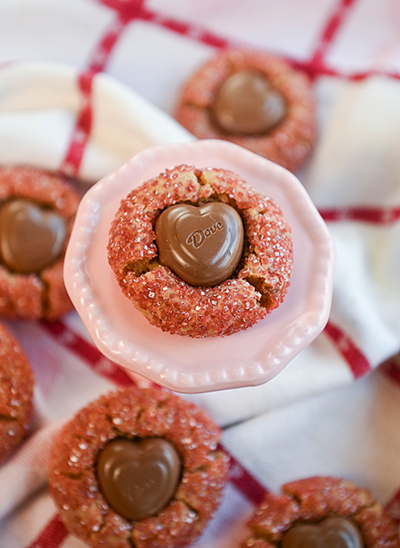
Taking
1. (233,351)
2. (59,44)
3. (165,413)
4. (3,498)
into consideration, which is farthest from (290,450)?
(59,44)

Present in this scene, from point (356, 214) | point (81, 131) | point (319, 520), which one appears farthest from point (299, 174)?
point (319, 520)

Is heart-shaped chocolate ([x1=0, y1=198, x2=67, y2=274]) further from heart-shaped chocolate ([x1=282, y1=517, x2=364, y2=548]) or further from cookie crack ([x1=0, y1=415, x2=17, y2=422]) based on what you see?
heart-shaped chocolate ([x1=282, y1=517, x2=364, y2=548])

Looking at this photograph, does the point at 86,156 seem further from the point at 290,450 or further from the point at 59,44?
the point at 290,450

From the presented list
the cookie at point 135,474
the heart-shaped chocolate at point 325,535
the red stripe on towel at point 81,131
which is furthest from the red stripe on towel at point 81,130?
the heart-shaped chocolate at point 325,535

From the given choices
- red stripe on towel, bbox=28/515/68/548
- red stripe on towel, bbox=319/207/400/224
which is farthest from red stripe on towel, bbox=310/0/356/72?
red stripe on towel, bbox=28/515/68/548

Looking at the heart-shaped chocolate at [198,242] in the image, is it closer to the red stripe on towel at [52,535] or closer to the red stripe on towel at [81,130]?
the red stripe on towel at [81,130]

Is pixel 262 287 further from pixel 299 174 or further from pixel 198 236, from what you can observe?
pixel 299 174
